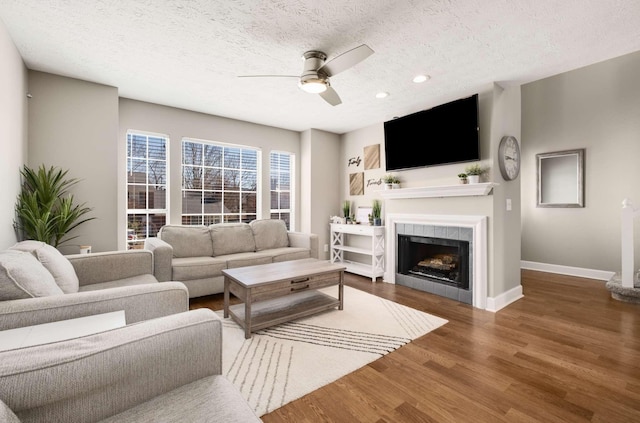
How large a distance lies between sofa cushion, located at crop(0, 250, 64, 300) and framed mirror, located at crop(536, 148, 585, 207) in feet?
21.8

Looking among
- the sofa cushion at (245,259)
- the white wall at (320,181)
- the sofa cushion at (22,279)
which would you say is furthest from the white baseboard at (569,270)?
the sofa cushion at (22,279)

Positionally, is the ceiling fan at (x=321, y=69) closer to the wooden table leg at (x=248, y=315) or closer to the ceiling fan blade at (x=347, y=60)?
the ceiling fan blade at (x=347, y=60)

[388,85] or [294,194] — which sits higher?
[388,85]

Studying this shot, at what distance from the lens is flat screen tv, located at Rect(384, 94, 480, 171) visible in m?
3.42

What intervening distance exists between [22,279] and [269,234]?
3.22 m

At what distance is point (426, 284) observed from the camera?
3951 mm

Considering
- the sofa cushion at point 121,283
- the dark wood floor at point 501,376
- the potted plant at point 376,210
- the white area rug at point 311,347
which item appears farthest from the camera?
the potted plant at point 376,210

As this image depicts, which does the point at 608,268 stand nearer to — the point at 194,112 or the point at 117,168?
the point at 194,112

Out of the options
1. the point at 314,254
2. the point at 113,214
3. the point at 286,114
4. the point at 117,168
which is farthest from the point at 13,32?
the point at 314,254

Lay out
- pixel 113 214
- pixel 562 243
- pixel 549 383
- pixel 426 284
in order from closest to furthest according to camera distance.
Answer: pixel 549 383 < pixel 113 214 < pixel 426 284 < pixel 562 243

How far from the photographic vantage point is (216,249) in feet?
13.4

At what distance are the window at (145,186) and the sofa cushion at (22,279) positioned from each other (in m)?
2.49

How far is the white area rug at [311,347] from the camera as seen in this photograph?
6.24 ft

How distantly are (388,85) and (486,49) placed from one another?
1.07m
